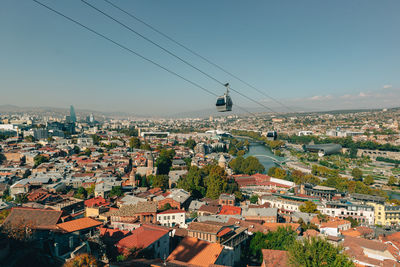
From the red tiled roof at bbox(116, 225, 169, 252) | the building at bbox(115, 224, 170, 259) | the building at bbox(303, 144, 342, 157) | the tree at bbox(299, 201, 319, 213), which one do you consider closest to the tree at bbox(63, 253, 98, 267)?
the building at bbox(115, 224, 170, 259)

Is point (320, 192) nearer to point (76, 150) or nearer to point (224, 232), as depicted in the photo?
point (224, 232)

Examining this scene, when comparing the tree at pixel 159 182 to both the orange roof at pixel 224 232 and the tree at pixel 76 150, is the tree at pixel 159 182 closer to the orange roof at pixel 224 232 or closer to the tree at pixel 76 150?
the orange roof at pixel 224 232

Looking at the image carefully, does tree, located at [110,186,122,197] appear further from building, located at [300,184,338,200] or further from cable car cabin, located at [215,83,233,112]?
building, located at [300,184,338,200]

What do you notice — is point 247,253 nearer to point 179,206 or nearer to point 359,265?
point 359,265

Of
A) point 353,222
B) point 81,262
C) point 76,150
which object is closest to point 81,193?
point 81,262

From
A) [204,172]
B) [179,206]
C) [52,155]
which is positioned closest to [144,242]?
[179,206]

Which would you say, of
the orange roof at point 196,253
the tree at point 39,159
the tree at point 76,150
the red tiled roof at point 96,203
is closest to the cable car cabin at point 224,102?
the orange roof at point 196,253

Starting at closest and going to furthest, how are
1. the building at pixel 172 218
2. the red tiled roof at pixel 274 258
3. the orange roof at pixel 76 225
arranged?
the orange roof at pixel 76 225 < the red tiled roof at pixel 274 258 < the building at pixel 172 218
